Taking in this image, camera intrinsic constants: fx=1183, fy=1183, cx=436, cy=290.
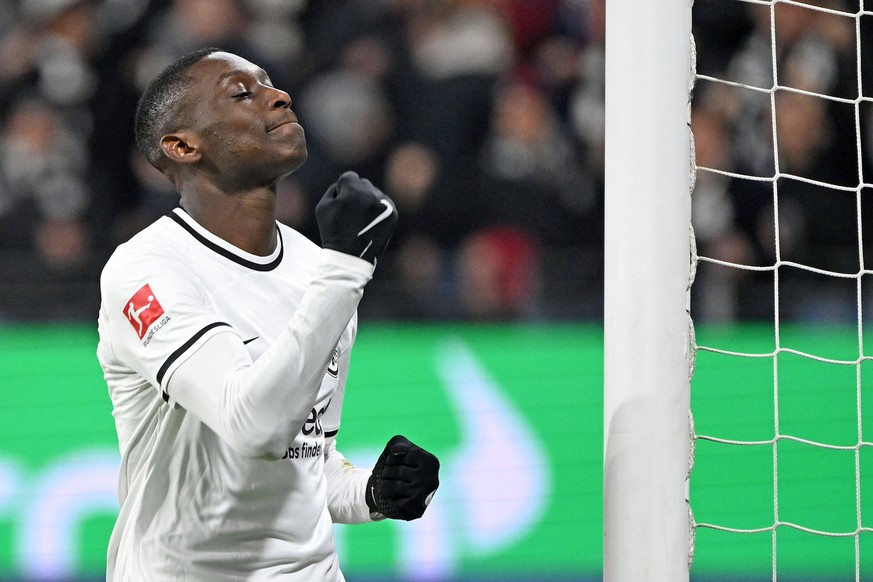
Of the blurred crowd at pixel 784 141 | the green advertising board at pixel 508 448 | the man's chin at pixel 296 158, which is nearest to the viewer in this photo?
the man's chin at pixel 296 158

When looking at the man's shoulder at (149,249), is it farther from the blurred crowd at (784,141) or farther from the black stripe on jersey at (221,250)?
the blurred crowd at (784,141)

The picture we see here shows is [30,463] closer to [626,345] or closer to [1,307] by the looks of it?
[1,307]

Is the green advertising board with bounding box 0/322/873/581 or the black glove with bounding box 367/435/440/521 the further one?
Result: the green advertising board with bounding box 0/322/873/581

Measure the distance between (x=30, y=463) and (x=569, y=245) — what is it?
229 cm

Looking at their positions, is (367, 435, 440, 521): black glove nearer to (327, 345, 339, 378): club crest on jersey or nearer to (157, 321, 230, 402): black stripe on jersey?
(327, 345, 339, 378): club crest on jersey

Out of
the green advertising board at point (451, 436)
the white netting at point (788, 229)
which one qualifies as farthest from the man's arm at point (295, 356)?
the white netting at point (788, 229)

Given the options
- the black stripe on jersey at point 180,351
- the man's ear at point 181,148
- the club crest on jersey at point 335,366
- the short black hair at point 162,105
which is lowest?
the black stripe on jersey at point 180,351

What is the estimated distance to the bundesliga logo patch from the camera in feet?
6.28

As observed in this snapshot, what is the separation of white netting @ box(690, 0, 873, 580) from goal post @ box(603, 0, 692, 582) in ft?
6.60

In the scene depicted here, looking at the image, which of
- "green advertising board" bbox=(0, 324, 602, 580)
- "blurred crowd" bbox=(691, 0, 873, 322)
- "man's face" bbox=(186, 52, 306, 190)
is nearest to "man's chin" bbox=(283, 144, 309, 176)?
"man's face" bbox=(186, 52, 306, 190)

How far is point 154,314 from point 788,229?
12.0ft

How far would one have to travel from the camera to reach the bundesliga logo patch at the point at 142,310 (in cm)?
191

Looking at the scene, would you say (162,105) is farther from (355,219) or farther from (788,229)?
(788,229)

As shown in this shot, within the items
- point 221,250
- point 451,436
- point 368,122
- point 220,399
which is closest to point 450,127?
point 368,122
